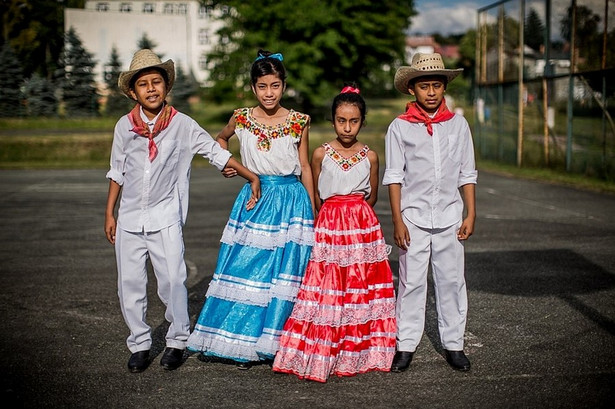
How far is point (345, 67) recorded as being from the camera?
153ft

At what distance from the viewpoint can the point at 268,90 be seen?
4.93m

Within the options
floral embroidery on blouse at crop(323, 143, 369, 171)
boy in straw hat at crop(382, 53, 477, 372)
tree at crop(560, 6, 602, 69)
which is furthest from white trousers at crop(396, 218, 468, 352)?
tree at crop(560, 6, 602, 69)

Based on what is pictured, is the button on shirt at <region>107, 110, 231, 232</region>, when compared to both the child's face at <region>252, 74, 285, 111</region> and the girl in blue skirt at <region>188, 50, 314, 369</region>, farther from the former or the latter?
the child's face at <region>252, 74, 285, 111</region>

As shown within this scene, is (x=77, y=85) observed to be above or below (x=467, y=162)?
above

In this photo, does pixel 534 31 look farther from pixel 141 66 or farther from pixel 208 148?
pixel 141 66

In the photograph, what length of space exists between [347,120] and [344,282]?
1071 mm

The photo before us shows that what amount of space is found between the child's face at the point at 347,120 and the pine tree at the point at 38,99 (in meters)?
41.7

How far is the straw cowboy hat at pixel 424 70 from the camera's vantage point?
15.4 feet

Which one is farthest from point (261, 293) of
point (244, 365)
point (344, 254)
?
point (344, 254)

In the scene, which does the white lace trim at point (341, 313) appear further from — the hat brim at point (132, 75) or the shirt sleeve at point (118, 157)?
the hat brim at point (132, 75)

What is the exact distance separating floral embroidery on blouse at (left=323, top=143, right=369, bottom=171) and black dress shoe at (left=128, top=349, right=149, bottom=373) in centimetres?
181

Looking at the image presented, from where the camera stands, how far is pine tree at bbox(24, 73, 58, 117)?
43.1 m

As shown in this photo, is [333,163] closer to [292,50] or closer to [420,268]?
[420,268]

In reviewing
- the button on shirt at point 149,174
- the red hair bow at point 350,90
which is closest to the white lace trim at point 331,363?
the button on shirt at point 149,174
